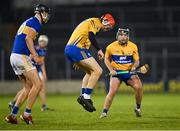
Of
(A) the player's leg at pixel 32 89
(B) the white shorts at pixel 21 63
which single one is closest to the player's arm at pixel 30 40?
(B) the white shorts at pixel 21 63

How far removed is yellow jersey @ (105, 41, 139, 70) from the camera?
1669 cm

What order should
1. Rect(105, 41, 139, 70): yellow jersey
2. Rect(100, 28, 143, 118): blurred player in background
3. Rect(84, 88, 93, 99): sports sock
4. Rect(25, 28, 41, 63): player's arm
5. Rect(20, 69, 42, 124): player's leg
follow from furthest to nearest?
1. Rect(105, 41, 139, 70): yellow jersey
2. Rect(100, 28, 143, 118): blurred player in background
3. Rect(84, 88, 93, 99): sports sock
4. Rect(20, 69, 42, 124): player's leg
5. Rect(25, 28, 41, 63): player's arm

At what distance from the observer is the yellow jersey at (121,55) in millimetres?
16688

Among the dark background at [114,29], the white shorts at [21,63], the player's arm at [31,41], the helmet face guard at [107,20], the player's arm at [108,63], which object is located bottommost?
the dark background at [114,29]

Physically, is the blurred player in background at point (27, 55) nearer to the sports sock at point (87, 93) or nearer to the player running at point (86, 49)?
the player running at point (86, 49)

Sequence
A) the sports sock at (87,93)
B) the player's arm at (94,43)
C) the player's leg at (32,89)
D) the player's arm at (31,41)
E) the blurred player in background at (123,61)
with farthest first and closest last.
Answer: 1. the blurred player in background at (123,61)
2. the sports sock at (87,93)
3. the player's arm at (94,43)
4. the player's leg at (32,89)
5. the player's arm at (31,41)

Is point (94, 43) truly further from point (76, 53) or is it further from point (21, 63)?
point (21, 63)

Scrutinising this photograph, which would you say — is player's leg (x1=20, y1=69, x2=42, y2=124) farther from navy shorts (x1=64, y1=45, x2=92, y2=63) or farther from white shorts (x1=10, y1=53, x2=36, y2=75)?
navy shorts (x1=64, y1=45, x2=92, y2=63)

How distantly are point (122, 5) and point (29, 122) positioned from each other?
27632 millimetres

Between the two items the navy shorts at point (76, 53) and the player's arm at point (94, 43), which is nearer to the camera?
the player's arm at point (94, 43)

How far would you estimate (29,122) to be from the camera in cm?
1393

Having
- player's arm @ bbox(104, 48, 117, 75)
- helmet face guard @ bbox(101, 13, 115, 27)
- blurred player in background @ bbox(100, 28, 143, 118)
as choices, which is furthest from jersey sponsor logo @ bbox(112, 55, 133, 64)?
helmet face guard @ bbox(101, 13, 115, 27)

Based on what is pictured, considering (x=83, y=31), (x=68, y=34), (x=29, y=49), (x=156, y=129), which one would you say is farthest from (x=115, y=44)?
(x=68, y=34)

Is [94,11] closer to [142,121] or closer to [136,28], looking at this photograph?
[136,28]
